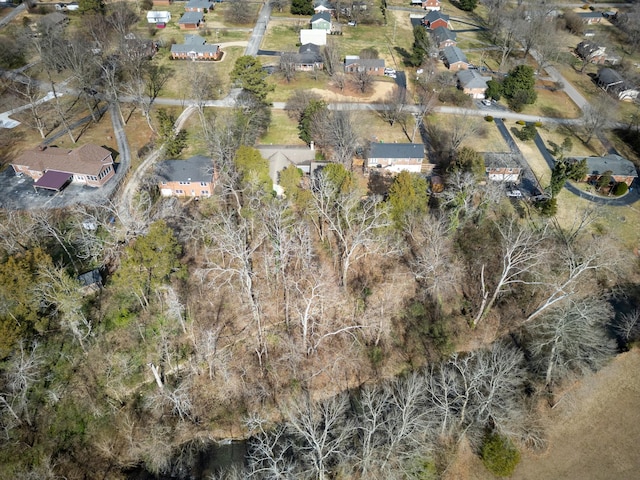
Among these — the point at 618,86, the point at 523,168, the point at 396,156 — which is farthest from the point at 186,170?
the point at 618,86

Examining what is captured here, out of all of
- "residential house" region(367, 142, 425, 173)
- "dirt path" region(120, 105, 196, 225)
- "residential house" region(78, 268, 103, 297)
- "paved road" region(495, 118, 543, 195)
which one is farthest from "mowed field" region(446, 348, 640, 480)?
"dirt path" region(120, 105, 196, 225)

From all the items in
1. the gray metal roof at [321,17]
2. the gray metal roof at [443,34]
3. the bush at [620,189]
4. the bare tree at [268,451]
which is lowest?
the bare tree at [268,451]

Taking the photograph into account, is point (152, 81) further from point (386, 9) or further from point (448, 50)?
point (386, 9)

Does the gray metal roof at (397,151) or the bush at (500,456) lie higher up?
the gray metal roof at (397,151)

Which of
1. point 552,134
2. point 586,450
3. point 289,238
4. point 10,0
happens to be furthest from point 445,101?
point 10,0

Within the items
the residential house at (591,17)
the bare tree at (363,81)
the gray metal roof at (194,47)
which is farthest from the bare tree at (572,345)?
the residential house at (591,17)

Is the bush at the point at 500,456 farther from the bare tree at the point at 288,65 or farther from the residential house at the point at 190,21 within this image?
the residential house at the point at 190,21
